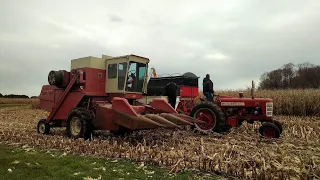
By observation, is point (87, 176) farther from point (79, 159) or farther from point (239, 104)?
point (239, 104)

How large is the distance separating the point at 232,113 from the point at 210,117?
0.85 metres

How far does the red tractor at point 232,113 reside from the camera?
31.1 feet

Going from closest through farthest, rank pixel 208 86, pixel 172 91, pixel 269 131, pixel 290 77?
pixel 269 131, pixel 208 86, pixel 172 91, pixel 290 77

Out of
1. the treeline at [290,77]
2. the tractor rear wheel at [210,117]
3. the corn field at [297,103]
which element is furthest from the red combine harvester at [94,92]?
the treeline at [290,77]

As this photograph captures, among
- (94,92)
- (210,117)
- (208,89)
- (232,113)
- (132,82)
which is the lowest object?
(210,117)

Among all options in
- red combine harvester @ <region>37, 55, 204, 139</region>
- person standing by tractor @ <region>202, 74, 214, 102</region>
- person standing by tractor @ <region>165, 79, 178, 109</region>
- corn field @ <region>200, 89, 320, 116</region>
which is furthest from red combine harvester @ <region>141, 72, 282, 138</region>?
corn field @ <region>200, 89, 320, 116</region>

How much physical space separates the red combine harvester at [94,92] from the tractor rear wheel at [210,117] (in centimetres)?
86

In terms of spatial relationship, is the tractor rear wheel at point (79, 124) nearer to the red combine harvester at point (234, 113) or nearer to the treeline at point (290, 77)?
the red combine harvester at point (234, 113)

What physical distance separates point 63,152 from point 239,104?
18.5ft

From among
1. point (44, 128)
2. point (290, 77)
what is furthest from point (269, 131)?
point (290, 77)

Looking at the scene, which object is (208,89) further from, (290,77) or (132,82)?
(290,77)

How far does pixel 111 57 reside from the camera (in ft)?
35.9

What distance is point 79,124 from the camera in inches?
369

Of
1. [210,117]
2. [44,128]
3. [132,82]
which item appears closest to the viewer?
[210,117]
